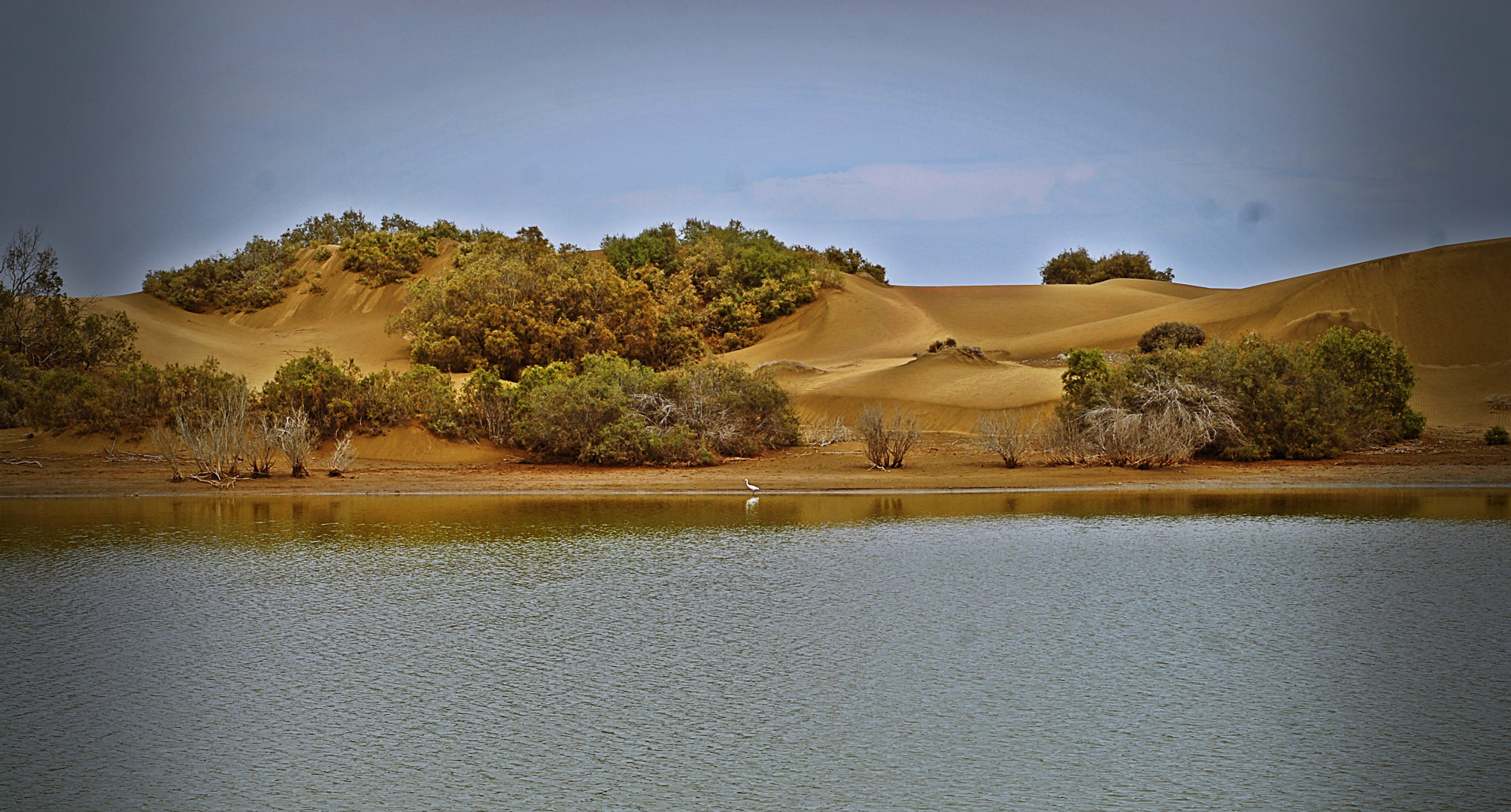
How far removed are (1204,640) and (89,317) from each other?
2836 centimetres

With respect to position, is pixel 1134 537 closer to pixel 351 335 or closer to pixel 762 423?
pixel 762 423

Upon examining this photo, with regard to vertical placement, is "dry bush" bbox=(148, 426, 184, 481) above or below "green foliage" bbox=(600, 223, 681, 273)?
below

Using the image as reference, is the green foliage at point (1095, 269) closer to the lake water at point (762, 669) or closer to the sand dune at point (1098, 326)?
the sand dune at point (1098, 326)

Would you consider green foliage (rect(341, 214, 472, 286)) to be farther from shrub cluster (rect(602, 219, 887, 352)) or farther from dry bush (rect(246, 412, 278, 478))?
dry bush (rect(246, 412, 278, 478))

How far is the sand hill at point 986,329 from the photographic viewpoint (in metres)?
26.9

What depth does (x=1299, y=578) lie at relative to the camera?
9.44 m

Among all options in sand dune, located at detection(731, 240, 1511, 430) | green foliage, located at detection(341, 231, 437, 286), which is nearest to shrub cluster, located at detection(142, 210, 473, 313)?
green foliage, located at detection(341, 231, 437, 286)

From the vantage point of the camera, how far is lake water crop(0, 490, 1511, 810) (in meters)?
5.20

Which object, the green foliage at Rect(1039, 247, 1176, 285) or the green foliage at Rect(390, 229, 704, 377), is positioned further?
the green foliage at Rect(1039, 247, 1176, 285)

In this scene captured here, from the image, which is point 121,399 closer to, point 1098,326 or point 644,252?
point 644,252

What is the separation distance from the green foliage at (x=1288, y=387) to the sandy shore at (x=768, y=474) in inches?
23.0

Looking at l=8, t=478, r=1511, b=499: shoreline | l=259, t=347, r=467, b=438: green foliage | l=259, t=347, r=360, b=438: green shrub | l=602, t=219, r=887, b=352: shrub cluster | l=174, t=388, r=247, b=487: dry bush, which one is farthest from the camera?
l=602, t=219, r=887, b=352: shrub cluster

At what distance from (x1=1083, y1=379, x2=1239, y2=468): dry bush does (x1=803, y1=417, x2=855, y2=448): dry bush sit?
521cm

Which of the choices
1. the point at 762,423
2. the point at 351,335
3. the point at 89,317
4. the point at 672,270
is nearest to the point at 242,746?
the point at 762,423
